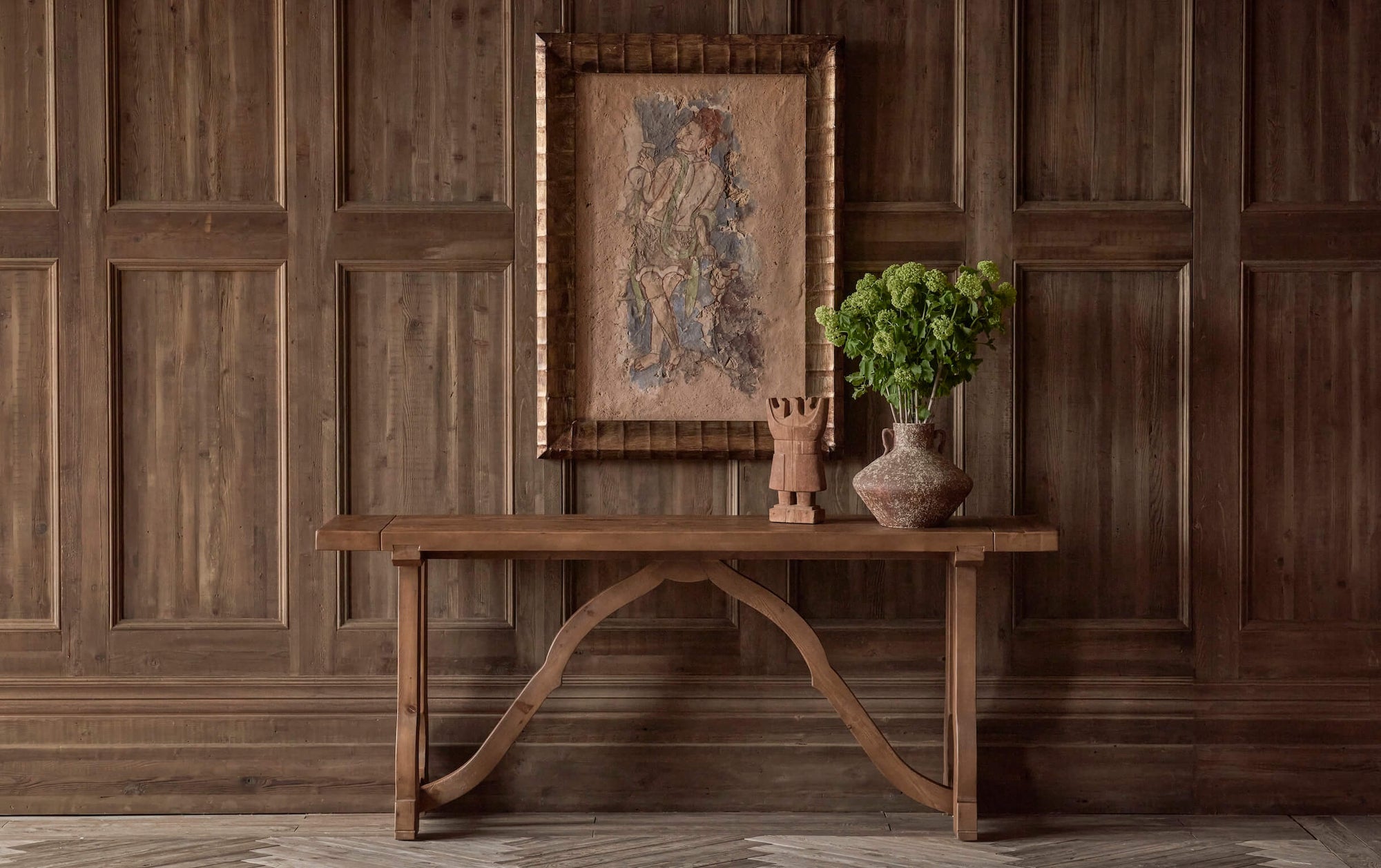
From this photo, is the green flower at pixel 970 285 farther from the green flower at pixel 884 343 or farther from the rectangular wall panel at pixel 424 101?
the rectangular wall panel at pixel 424 101

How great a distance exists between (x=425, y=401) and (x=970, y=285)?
1435mm

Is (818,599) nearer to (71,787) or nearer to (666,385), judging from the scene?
(666,385)

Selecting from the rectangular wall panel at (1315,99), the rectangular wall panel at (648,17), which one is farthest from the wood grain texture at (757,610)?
the rectangular wall panel at (1315,99)

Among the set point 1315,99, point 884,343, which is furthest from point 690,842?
point 1315,99

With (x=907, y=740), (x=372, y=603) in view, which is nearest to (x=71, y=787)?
(x=372, y=603)

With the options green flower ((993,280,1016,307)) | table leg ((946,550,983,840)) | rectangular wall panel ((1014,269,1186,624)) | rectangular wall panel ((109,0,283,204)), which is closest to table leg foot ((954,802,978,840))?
table leg ((946,550,983,840))

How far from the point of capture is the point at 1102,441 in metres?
2.85

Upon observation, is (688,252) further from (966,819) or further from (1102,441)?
(966,819)

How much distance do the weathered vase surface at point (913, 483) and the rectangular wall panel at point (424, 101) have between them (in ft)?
4.04

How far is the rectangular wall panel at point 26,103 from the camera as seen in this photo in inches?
110

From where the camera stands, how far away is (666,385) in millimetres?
2840

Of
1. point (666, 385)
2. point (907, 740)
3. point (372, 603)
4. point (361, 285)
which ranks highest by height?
point (361, 285)

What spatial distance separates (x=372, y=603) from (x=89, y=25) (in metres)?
1.69

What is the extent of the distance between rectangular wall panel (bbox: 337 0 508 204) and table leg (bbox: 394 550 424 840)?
3.32 feet
